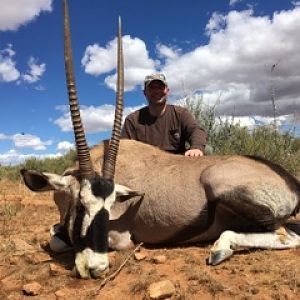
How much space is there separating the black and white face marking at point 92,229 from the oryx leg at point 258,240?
1.04m

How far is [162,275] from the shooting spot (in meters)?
3.82

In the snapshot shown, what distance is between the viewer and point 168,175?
5082 millimetres

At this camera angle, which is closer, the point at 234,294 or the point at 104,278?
the point at 234,294

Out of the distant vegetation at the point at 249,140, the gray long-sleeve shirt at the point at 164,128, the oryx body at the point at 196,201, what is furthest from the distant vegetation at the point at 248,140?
the oryx body at the point at 196,201

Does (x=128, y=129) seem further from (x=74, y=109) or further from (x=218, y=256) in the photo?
(x=218, y=256)

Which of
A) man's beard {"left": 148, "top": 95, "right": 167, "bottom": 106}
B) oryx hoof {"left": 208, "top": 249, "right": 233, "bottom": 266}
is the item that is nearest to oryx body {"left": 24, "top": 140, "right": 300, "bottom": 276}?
oryx hoof {"left": 208, "top": 249, "right": 233, "bottom": 266}

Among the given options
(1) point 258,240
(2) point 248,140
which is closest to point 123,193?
(1) point 258,240

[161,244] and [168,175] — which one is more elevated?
[168,175]

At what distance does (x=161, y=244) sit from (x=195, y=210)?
564 mm

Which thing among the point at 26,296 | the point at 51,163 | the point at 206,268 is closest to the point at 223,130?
the point at 51,163

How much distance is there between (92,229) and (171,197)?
48.2 inches

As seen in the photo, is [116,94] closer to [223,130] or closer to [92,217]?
[92,217]

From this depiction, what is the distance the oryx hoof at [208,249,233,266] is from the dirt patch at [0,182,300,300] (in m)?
0.05

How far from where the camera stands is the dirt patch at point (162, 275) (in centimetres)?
345
